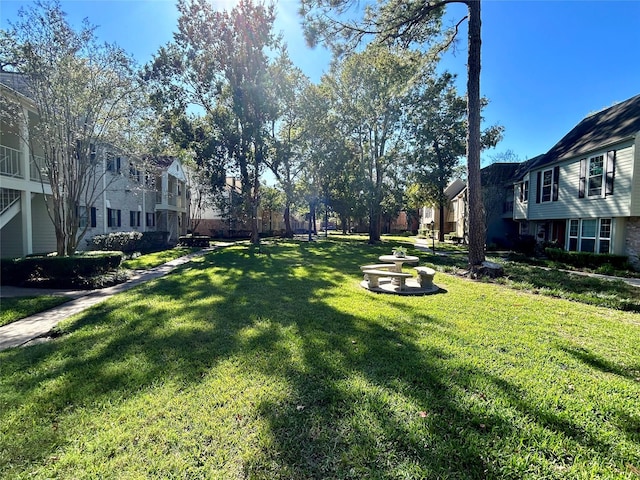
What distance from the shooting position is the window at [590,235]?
1430 cm

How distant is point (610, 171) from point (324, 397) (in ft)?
56.1

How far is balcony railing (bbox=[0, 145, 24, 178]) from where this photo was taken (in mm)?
11231

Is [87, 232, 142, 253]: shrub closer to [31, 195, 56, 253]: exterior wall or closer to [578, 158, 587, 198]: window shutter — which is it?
[31, 195, 56, 253]: exterior wall

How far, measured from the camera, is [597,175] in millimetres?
14484

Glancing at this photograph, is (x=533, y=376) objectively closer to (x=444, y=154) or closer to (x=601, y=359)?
(x=601, y=359)

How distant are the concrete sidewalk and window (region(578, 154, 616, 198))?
19253 millimetres

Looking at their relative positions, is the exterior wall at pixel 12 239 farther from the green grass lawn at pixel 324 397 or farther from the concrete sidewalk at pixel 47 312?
the green grass lawn at pixel 324 397

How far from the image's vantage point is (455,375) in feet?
12.0

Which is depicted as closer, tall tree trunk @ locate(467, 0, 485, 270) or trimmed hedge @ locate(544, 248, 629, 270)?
tall tree trunk @ locate(467, 0, 485, 270)

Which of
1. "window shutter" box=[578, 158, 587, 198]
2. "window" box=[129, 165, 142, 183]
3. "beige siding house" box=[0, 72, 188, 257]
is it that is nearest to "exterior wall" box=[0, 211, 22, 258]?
"beige siding house" box=[0, 72, 188, 257]

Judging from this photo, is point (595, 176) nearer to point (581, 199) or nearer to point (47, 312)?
point (581, 199)

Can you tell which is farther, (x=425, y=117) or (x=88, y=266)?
(x=425, y=117)

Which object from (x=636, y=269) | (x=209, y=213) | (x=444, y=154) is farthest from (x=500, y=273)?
(x=209, y=213)

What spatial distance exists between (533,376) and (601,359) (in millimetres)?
1442
